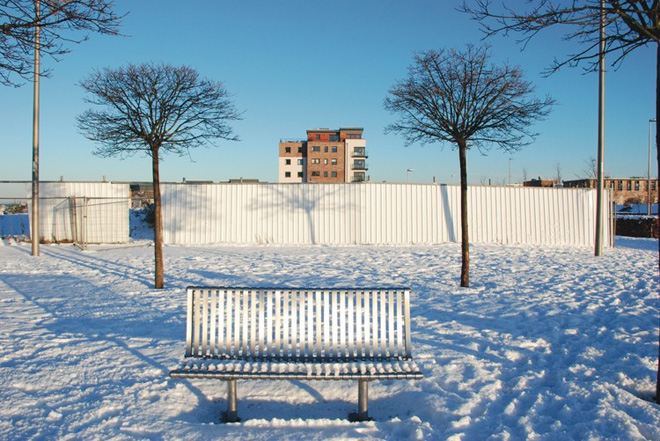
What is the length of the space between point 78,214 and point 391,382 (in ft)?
59.2

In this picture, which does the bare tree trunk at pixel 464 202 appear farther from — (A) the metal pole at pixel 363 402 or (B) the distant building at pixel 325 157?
(B) the distant building at pixel 325 157

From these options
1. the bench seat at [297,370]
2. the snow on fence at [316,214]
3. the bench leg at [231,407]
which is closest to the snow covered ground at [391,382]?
the bench leg at [231,407]

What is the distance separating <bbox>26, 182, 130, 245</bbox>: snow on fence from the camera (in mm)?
18047

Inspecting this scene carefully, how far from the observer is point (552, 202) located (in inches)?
747

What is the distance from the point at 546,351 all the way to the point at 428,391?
192cm

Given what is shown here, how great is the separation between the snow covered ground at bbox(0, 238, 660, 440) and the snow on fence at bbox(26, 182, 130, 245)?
351 inches

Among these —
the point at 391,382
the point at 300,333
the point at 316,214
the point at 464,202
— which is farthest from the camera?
the point at 316,214

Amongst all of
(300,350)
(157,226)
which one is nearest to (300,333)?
(300,350)

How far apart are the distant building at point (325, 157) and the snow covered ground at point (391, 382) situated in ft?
212

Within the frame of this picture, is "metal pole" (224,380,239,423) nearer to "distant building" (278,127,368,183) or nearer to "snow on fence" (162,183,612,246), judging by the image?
"snow on fence" (162,183,612,246)

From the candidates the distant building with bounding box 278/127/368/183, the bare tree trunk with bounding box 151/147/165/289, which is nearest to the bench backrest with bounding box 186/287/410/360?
the bare tree trunk with bounding box 151/147/165/289

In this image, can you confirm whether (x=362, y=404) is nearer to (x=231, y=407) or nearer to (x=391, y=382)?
(x=391, y=382)

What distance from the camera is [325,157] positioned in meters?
74.0

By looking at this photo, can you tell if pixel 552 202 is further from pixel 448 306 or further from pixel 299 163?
pixel 299 163
